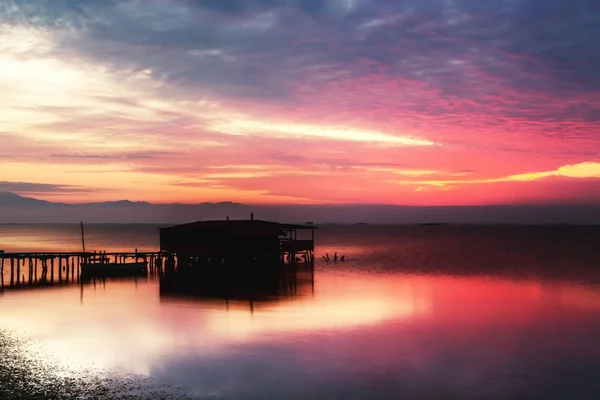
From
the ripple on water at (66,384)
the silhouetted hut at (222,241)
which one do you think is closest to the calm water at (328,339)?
the ripple on water at (66,384)

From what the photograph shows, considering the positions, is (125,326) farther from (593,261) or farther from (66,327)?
(593,261)

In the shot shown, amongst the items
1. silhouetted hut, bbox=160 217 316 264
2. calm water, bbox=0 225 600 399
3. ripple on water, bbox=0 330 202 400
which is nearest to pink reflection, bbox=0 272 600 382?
calm water, bbox=0 225 600 399

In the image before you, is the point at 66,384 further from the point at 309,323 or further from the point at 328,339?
the point at 309,323

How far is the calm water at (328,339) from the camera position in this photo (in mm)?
20906

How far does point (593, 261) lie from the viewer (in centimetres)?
8550

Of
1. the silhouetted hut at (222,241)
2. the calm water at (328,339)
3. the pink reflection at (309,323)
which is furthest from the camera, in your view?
the silhouetted hut at (222,241)

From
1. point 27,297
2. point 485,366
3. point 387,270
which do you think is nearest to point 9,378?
point 485,366

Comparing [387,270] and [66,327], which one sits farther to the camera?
[387,270]

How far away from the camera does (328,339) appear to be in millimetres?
27594

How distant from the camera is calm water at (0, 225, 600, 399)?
20.9 meters

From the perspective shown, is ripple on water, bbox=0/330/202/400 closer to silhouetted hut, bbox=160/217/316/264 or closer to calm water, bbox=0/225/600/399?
calm water, bbox=0/225/600/399

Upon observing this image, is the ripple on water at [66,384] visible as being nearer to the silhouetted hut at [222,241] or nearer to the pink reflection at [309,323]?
the pink reflection at [309,323]

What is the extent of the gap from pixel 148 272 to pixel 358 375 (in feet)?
149

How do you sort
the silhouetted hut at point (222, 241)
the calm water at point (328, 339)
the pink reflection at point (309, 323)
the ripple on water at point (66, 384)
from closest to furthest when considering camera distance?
the ripple on water at point (66, 384)
the calm water at point (328, 339)
the pink reflection at point (309, 323)
the silhouetted hut at point (222, 241)
